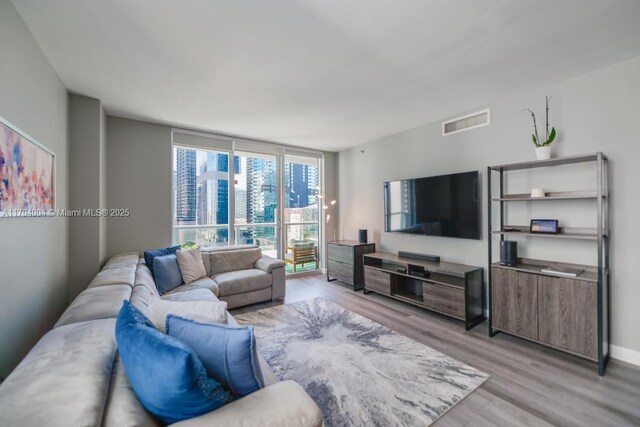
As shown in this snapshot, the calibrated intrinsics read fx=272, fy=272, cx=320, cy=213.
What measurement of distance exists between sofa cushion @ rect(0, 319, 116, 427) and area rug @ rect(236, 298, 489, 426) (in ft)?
4.43

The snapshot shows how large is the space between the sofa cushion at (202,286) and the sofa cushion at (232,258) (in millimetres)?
420

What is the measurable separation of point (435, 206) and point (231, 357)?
3283 mm

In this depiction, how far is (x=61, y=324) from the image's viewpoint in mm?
1413

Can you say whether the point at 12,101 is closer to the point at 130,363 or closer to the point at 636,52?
the point at 130,363

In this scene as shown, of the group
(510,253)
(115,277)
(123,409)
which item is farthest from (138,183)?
(510,253)

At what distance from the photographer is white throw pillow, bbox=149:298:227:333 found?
1.51 meters

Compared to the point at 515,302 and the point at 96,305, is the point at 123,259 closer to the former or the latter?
the point at 96,305

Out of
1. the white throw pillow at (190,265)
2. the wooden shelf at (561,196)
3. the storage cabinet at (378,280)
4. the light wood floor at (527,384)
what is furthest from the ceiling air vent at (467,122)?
the white throw pillow at (190,265)

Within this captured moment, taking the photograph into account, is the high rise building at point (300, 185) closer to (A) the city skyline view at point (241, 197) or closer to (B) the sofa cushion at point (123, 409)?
(A) the city skyline view at point (241, 197)

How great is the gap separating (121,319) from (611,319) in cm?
365

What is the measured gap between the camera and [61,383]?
0.86m

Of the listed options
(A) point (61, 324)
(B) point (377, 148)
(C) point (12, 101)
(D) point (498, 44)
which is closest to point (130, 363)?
(A) point (61, 324)

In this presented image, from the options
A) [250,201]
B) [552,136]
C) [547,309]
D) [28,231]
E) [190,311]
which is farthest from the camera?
[250,201]

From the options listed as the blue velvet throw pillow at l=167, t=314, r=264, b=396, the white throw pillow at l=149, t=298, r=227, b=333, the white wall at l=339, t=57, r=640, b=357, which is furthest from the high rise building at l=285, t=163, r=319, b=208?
the blue velvet throw pillow at l=167, t=314, r=264, b=396
